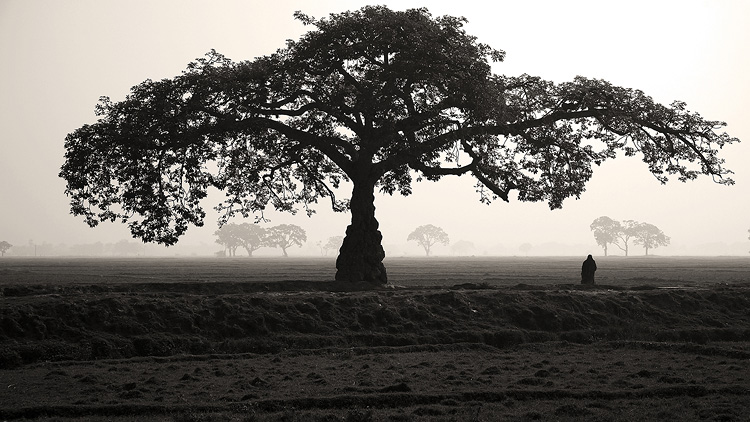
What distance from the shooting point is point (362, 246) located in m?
38.4

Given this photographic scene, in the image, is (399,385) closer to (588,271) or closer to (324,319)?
(324,319)

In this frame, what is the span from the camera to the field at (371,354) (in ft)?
51.1

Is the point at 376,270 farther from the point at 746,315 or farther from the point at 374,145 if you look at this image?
the point at 746,315

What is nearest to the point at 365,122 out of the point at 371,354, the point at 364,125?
the point at 364,125

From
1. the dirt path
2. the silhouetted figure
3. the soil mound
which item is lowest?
the dirt path

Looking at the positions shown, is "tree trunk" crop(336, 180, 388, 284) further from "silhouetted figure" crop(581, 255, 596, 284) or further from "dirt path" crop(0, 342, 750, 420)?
"dirt path" crop(0, 342, 750, 420)

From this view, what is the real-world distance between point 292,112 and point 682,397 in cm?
2784

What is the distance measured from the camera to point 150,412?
1516 centimetres

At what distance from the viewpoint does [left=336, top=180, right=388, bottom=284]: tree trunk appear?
38094 mm

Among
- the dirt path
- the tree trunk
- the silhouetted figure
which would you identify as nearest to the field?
the dirt path

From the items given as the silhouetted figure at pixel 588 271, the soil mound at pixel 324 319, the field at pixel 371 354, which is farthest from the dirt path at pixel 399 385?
the silhouetted figure at pixel 588 271

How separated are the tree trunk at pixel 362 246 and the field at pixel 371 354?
7.98 feet

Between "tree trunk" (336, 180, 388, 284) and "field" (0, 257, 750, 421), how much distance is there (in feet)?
7.98

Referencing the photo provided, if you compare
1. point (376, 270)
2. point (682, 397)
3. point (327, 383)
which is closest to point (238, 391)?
point (327, 383)
